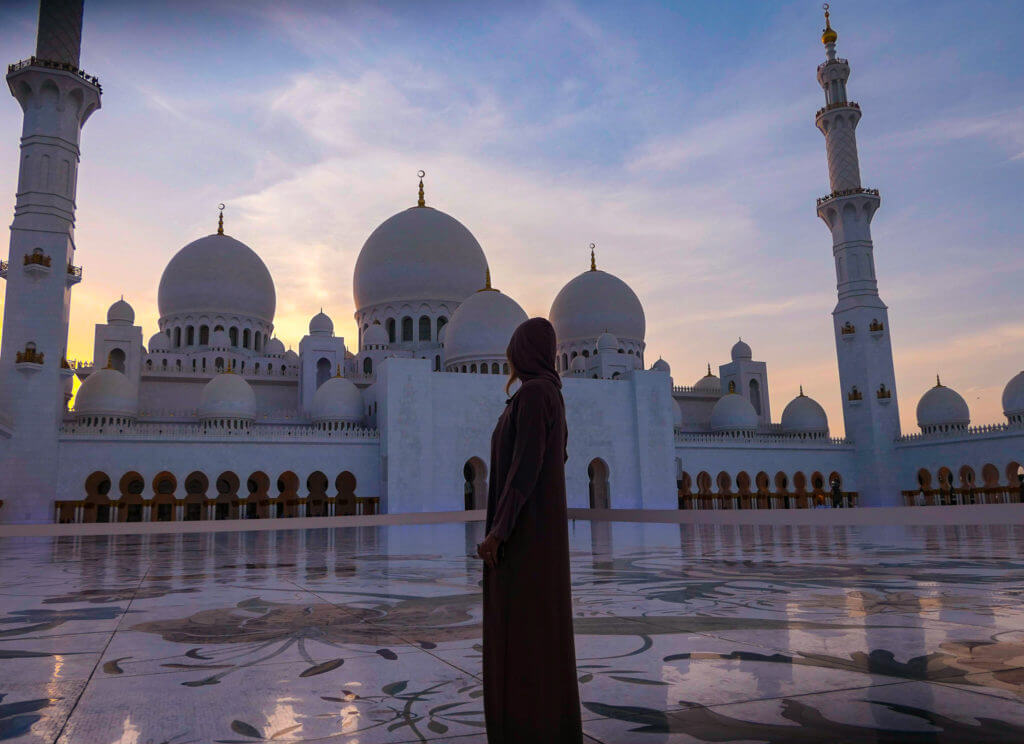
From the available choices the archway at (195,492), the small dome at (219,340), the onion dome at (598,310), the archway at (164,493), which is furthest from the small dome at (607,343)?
A: the archway at (164,493)

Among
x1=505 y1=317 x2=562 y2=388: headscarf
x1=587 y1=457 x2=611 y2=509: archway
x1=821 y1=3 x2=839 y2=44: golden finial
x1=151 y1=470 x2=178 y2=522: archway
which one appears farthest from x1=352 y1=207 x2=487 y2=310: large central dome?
x1=505 y1=317 x2=562 y2=388: headscarf

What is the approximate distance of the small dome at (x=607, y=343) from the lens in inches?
1139

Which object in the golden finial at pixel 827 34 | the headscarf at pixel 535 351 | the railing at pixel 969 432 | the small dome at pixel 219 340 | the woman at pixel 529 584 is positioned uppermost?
the golden finial at pixel 827 34

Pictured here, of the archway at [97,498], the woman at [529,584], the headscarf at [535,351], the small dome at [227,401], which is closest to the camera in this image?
the woman at [529,584]

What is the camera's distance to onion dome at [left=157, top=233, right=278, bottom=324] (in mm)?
29062

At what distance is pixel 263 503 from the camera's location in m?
22.5

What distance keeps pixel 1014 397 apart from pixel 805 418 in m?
7.54

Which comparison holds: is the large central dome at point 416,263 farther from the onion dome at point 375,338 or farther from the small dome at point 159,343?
the small dome at point 159,343

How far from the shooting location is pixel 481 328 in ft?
86.3

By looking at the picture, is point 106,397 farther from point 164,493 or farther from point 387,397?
point 387,397

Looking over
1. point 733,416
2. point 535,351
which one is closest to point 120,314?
point 733,416

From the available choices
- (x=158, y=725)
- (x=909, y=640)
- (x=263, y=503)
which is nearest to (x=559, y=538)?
(x=158, y=725)

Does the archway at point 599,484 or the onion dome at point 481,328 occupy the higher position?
the onion dome at point 481,328

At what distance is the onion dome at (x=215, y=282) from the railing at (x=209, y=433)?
6.94 meters
